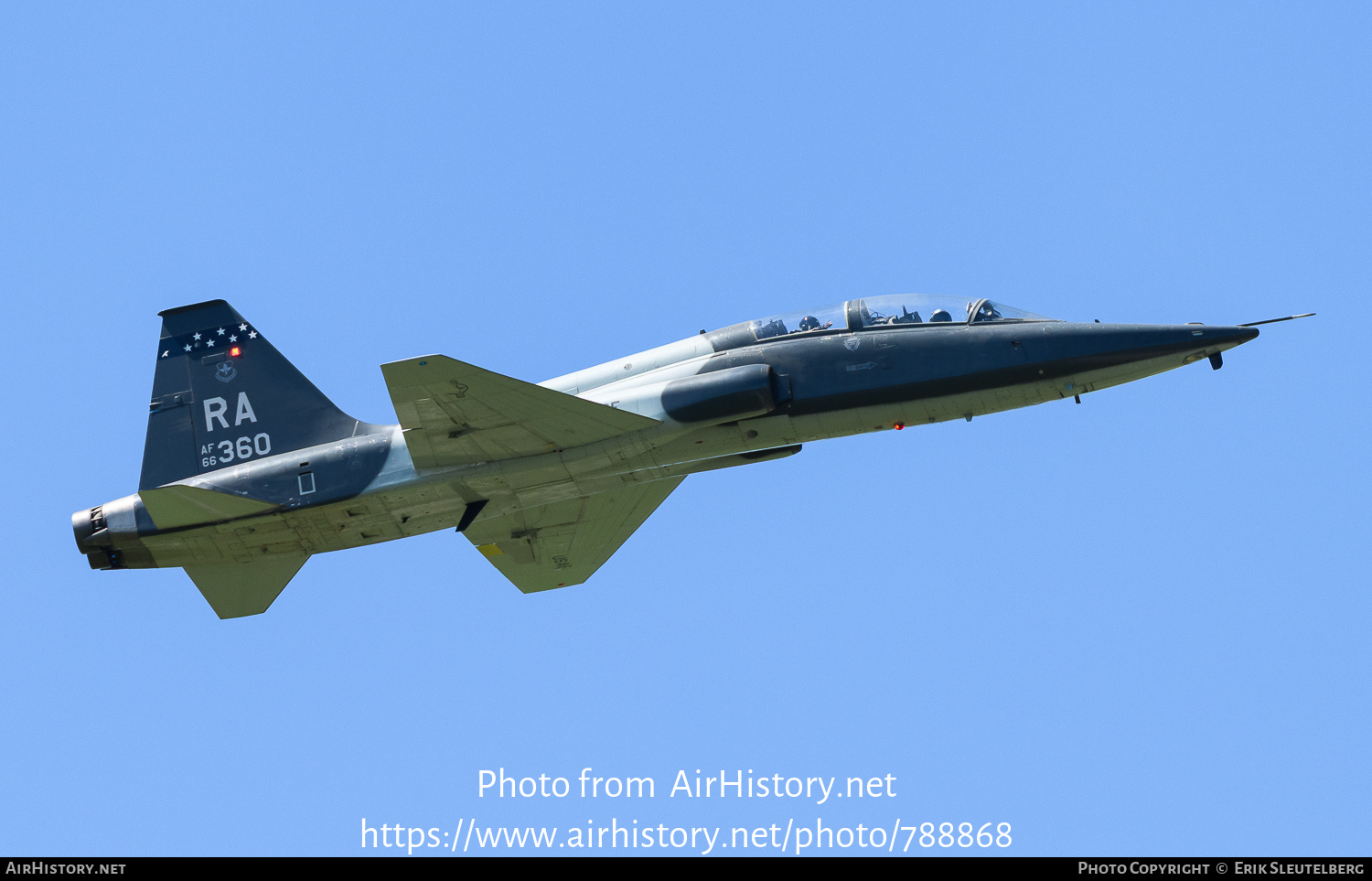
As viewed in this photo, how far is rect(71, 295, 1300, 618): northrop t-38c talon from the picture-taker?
63.8 feet

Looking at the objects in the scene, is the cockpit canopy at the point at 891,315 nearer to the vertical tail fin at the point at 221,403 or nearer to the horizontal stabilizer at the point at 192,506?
the vertical tail fin at the point at 221,403

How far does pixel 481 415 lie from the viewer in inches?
762

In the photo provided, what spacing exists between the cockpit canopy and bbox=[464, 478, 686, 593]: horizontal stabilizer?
164 inches

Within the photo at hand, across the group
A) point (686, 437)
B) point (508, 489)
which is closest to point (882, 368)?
point (686, 437)

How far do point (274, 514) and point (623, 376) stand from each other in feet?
19.6

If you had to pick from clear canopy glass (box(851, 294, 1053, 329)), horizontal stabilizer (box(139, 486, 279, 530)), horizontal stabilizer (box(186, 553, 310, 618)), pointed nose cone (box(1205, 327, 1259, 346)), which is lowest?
horizontal stabilizer (box(186, 553, 310, 618))

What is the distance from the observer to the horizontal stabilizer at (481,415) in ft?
→ 61.2

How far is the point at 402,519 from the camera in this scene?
69.1ft

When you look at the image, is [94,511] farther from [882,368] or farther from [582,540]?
[882,368]

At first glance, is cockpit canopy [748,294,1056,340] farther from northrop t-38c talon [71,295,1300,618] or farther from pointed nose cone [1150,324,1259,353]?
pointed nose cone [1150,324,1259,353]

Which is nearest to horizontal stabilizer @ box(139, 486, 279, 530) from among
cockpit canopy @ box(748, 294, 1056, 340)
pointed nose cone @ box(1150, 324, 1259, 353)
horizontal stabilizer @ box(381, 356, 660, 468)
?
horizontal stabilizer @ box(381, 356, 660, 468)
